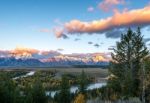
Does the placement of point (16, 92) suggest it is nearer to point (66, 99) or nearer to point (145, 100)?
point (66, 99)

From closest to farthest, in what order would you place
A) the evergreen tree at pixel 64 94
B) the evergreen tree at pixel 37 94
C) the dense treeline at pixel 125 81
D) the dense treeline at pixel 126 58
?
the dense treeline at pixel 125 81, the dense treeline at pixel 126 58, the evergreen tree at pixel 37 94, the evergreen tree at pixel 64 94

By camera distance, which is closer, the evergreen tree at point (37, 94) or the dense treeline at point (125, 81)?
the dense treeline at point (125, 81)

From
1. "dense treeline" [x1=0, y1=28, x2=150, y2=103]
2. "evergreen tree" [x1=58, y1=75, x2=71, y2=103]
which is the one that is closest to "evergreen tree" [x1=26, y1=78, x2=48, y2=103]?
"dense treeline" [x1=0, y1=28, x2=150, y2=103]

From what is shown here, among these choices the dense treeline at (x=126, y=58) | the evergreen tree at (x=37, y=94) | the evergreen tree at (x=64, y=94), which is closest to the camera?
the dense treeline at (x=126, y=58)

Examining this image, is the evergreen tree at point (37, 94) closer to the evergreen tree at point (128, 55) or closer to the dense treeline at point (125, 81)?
the dense treeline at point (125, 81)

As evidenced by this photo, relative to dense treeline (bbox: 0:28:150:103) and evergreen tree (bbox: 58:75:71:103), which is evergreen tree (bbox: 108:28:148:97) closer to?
dense treeline (bbox: 0:28:150:103)

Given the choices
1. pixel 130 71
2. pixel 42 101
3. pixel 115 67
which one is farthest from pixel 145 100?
pixel 42 101

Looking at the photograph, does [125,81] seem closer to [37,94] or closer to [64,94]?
[37,94]

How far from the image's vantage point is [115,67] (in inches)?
2621

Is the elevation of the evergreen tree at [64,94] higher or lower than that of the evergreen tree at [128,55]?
lower

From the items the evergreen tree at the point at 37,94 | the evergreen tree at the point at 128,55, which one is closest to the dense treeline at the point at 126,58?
the evergreen tree at the point at 128,55

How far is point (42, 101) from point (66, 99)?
32.4 ft

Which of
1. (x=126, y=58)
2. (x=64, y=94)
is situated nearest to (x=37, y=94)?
(x=64, y=94)

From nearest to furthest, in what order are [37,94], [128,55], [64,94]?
[128,55], [37,94], [64,94]
